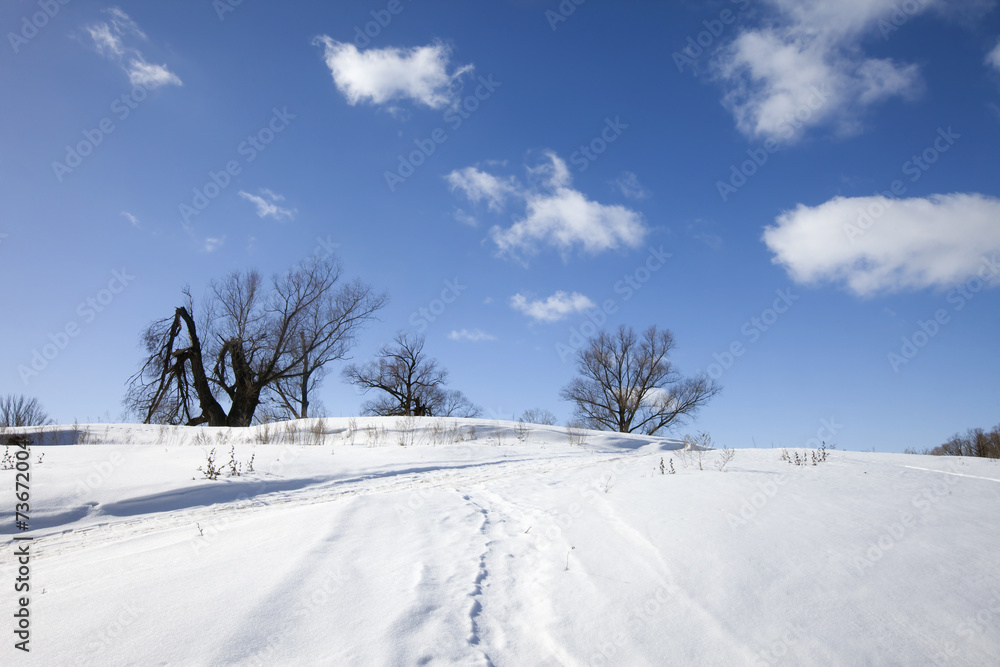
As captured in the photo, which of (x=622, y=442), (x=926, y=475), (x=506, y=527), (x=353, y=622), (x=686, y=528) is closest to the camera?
(x=353, y=622)

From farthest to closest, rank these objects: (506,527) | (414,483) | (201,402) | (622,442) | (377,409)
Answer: (377,409)
(201,402)
(622,442)
(414,483)
(506,527)

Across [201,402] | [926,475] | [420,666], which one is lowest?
[420,666]

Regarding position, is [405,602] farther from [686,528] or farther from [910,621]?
[910,621]

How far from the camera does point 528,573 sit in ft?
9.49

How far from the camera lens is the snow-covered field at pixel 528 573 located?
79.4 inches

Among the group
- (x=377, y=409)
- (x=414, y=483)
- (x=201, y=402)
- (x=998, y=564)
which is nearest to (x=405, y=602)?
(x=998, y=564)

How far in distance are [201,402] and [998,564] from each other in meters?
21.6

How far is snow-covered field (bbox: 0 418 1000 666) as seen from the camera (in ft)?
6.62

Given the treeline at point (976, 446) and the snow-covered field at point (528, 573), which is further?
the treeline at point (976, 446)

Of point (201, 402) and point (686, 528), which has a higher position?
point (201, 402)

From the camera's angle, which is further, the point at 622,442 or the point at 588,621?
the point at 622,442

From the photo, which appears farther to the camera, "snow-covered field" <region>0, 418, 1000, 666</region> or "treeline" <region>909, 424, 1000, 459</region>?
"treeline" <region>909, 424, 1000, 459</region>

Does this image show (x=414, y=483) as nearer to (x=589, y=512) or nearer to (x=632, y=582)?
(x=589, y=512)

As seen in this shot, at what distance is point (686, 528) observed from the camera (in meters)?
3.48
